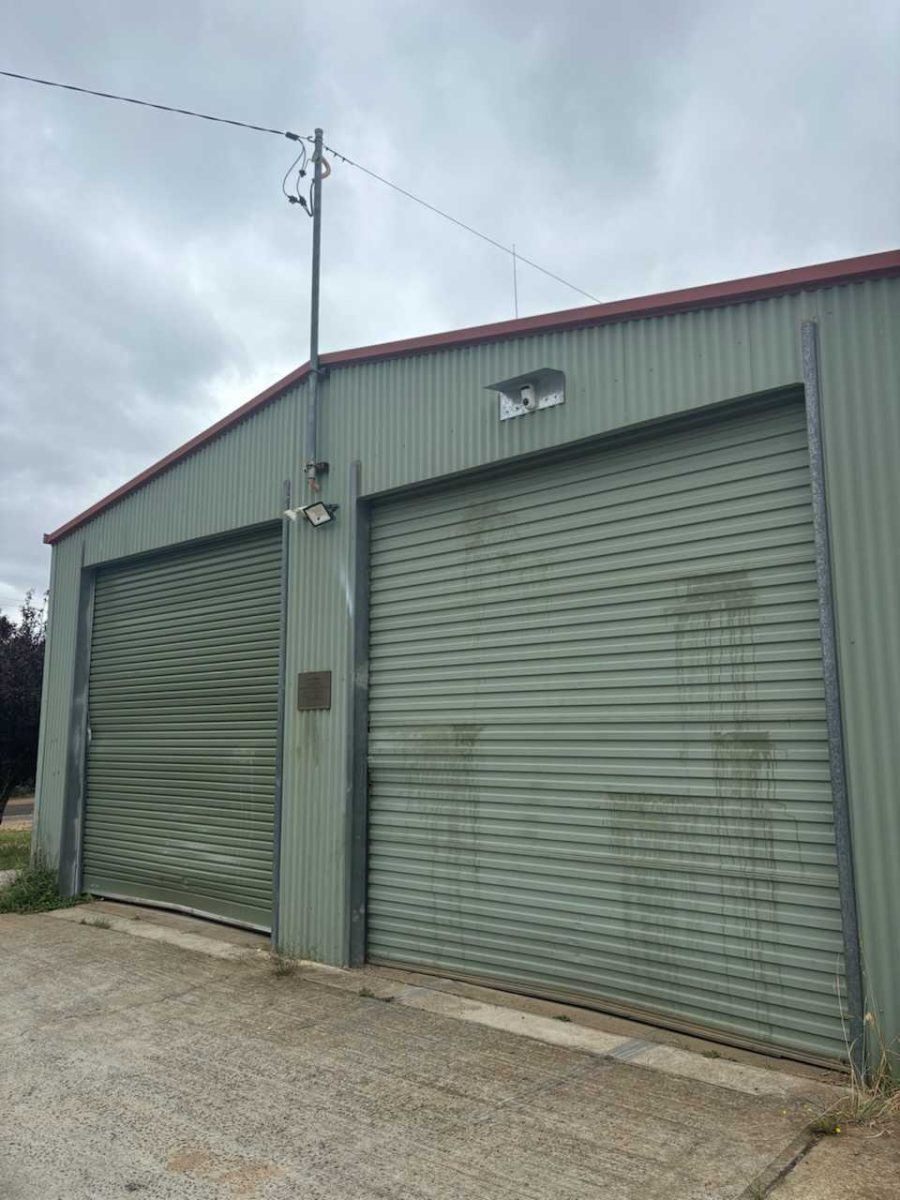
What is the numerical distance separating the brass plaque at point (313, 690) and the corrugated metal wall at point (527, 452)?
83mm

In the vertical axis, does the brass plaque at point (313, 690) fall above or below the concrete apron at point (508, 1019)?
above

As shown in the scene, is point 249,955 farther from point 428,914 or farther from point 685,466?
point 685,466

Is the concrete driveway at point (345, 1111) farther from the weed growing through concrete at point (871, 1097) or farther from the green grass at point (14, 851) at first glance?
the green grass at point (14, 851)

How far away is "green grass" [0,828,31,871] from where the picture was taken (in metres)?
12.5

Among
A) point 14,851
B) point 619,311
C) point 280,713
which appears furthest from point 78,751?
point 619,311

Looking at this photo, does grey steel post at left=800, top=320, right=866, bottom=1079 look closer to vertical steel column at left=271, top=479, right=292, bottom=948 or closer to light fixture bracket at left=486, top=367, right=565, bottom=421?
light fixture bracket at left=486, top=367, right=565, bottom=421

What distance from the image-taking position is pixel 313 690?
7547 millimetres

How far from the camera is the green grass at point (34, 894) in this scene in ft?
31.3

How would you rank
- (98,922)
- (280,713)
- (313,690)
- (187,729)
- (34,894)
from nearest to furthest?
(313,690), (280,713), (98,922), (187,729), (34,894)

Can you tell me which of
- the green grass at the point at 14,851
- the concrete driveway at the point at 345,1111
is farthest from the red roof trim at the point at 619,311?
the green grass at the point at 14,851

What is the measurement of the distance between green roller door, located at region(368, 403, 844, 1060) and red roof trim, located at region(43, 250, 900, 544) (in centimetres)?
70

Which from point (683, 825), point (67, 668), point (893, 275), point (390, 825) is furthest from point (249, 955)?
point (893, 275)

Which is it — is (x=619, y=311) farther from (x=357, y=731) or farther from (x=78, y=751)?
(x=78, y=751)

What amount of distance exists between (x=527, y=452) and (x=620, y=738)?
82.0 inches
